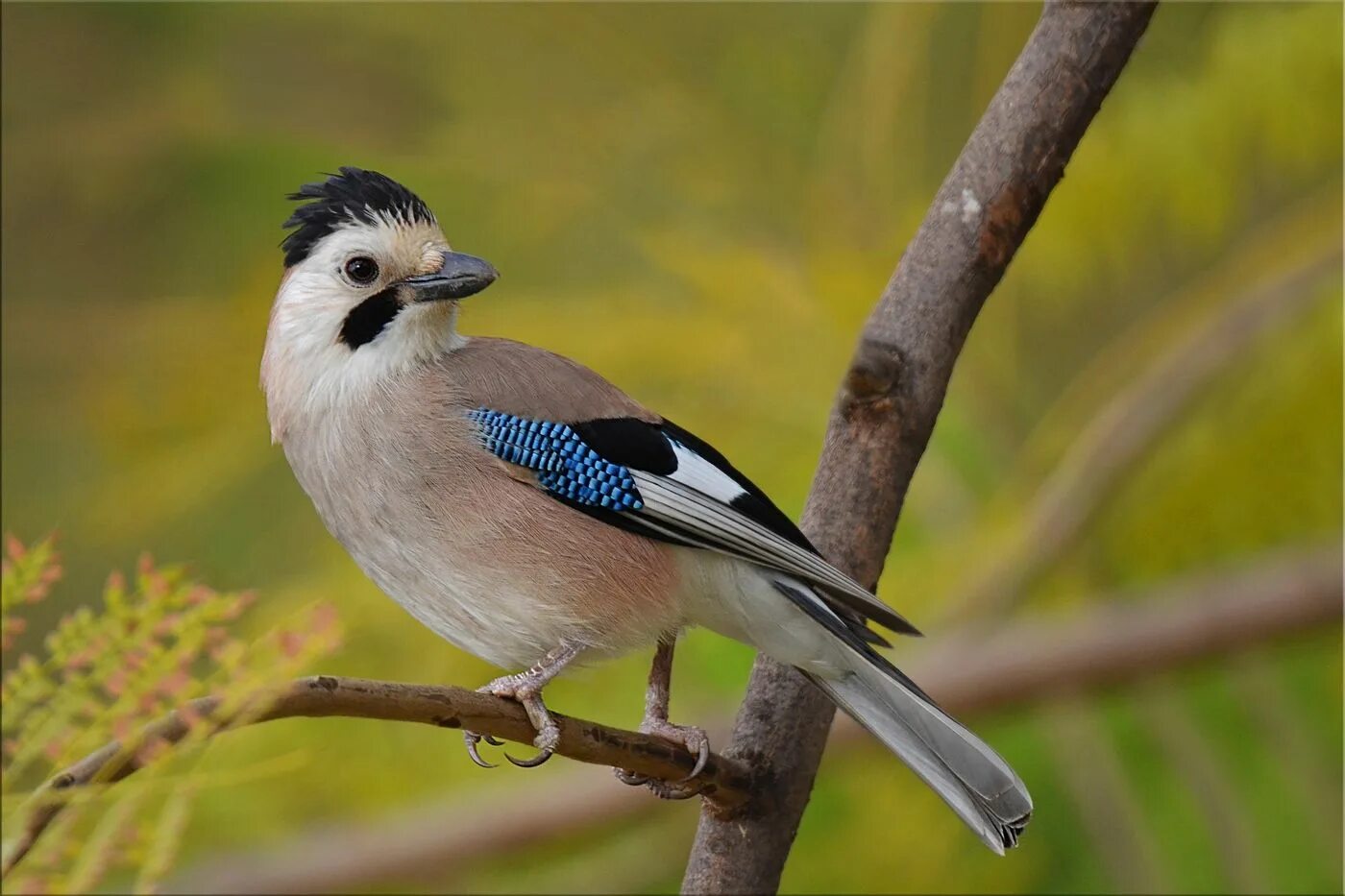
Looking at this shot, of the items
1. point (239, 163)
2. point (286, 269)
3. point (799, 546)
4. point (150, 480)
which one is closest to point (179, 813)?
point (799, 546)

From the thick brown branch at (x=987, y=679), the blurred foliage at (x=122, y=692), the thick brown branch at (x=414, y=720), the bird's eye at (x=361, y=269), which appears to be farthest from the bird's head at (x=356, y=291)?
the thick brown branch at (x=987, y=679)

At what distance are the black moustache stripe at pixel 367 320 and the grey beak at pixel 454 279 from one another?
6 cm

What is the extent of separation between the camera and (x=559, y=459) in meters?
1.90

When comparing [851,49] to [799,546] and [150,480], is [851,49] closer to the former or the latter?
[150,480]

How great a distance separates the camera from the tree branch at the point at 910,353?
1.79 m

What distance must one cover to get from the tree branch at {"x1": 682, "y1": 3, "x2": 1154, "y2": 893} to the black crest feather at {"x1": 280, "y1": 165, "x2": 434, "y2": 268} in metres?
0.57

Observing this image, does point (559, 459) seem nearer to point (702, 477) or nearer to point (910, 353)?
point (702, 477)

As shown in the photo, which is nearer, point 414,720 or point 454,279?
point 414,720

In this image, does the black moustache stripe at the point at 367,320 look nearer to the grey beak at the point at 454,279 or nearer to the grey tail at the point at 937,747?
the grey beak at the point at 454,279

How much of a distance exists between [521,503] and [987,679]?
46.9 inches

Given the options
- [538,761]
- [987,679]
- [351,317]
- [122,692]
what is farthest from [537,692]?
[987,679]

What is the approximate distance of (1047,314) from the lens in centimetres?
353

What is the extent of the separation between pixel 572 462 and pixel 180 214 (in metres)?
2.42

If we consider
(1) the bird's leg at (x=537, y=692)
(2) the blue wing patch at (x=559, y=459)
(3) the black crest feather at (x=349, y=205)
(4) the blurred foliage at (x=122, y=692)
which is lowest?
(1) the bird's leg at (x=537, y=692)
